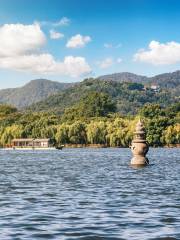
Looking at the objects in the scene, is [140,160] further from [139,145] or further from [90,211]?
[90,211]

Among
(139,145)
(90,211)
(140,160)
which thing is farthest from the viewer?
(140,160)

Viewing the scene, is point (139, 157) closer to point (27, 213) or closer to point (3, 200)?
point (3, 200)

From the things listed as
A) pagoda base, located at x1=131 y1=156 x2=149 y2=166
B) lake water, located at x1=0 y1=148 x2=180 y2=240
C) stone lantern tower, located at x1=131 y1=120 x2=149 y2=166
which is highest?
stone lantern tower, located at x1=131 y1=120 x2=149 y2=166

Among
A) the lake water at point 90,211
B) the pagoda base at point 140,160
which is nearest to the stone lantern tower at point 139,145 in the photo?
the pagoda base at point 140,160

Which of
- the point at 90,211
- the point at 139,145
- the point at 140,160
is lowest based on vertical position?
the point at 90,211

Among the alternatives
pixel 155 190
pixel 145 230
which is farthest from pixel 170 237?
pixel 155 190

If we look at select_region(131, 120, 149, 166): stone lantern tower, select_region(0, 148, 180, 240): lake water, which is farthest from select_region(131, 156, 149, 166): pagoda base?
select_region(0, 148, 180, 240): lake water

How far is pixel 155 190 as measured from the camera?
45.0 meters

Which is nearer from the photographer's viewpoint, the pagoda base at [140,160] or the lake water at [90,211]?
the lake water at [90,211]

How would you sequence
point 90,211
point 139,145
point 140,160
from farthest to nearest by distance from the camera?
point 140,160 → point 139,145 → point 90,211

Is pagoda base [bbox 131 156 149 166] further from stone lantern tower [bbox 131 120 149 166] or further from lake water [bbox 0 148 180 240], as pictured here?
lake water [bbox 0 148 180 240]

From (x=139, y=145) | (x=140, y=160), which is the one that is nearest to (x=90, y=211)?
(x=139, y=145)

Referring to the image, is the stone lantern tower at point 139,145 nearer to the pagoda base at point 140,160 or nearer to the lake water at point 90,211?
the pagoda base at point 140,160

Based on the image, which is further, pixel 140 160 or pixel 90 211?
pixel 140 160
